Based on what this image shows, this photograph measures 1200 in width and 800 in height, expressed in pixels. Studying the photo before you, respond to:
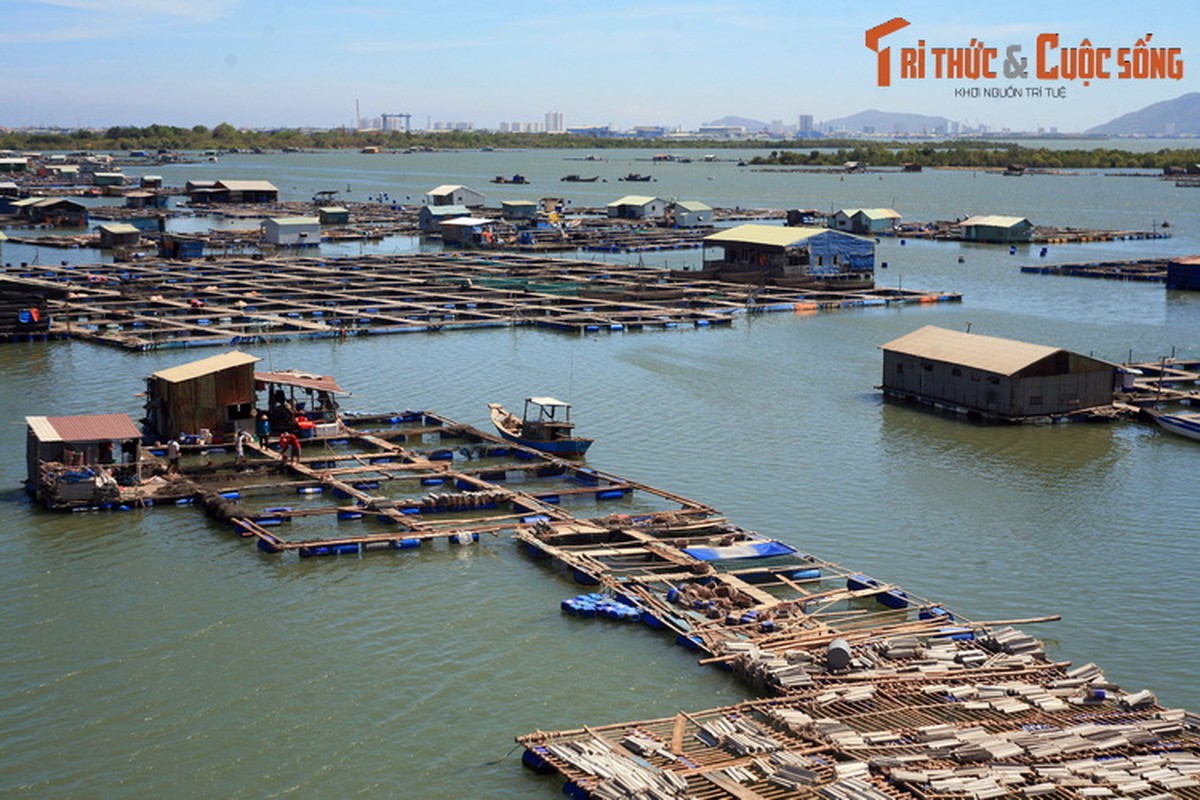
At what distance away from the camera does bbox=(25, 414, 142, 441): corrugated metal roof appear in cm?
2314

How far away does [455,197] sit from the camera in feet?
275

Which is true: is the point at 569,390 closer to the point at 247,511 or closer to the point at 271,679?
the point at 247,511

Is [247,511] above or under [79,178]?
under

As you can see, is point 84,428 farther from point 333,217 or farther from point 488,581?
point 333,217

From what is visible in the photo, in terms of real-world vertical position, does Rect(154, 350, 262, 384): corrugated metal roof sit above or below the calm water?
above

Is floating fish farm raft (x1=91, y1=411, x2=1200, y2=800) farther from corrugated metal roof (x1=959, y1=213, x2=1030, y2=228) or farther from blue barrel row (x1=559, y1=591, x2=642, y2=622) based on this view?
corrugated metal roof (x1=959, y1=213, x2=1030, y2=228)

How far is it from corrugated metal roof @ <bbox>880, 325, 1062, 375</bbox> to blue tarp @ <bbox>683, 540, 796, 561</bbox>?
11.2m

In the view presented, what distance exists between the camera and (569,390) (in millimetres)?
33531

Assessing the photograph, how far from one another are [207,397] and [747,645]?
13807 mm

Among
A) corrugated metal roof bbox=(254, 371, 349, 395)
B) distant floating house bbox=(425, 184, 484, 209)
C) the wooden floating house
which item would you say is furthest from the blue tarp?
distant floating house bbox=(425, 184, 484, 209)

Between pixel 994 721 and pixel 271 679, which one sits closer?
pixel 994 721

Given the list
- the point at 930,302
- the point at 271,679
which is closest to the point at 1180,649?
the point at 271,679

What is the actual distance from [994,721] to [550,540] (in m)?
8.21

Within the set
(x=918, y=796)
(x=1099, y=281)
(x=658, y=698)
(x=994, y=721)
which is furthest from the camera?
(x=1099, y=281)
